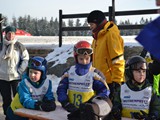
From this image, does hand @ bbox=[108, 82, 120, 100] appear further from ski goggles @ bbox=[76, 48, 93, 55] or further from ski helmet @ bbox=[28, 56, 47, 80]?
ski helmet @ bbox=[28, 56, 47, 80]

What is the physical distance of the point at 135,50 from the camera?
1005cm

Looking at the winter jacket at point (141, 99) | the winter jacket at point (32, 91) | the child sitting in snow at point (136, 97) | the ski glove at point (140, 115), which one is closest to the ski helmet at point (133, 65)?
the child sitting in snow at point (136, 97)

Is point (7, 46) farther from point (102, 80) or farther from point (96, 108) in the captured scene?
point (96, 108)

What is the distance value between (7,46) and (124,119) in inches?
110

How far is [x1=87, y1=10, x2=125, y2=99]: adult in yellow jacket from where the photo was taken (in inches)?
168

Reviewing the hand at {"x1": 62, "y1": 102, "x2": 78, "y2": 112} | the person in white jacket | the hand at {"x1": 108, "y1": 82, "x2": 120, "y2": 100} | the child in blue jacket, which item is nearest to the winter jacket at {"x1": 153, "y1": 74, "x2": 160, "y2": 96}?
the hand at {"x1": 108, "y1": 82, "x2": 120, "y2": 100}

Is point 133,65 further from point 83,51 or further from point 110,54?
point 83,51

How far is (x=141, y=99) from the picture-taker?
12.5 feet

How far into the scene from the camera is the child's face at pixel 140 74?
386 centimetres

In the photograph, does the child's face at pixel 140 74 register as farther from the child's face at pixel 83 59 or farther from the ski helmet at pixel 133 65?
the child's face at pixel 83 59

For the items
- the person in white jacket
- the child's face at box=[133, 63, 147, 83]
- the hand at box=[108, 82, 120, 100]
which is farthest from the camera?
the person in white jacket

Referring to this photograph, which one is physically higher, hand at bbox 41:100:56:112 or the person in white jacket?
the person in white jacket

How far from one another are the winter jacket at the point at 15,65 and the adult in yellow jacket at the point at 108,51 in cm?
159

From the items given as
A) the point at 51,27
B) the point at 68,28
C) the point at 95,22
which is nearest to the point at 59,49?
the point at 68,28
